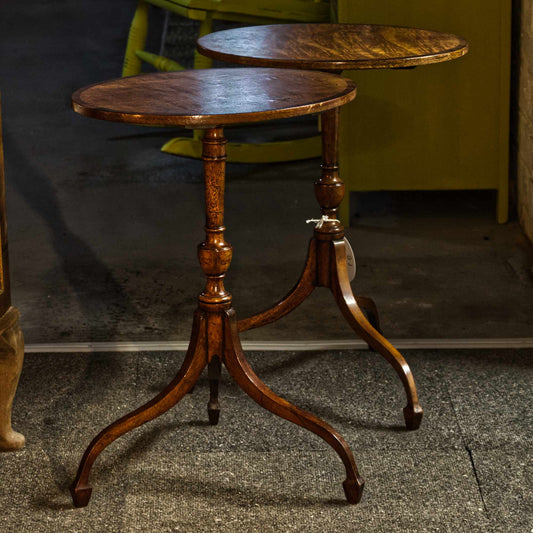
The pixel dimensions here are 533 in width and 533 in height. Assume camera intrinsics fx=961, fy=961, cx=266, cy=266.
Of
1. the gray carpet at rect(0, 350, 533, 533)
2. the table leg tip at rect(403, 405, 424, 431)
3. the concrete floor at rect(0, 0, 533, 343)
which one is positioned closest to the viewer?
the gray carpet at rect(0, 350, 533, 533)

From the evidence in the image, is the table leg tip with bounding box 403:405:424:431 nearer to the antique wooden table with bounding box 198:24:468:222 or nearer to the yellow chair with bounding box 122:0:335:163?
the antique wooden table with bounding box 198:24:468:222

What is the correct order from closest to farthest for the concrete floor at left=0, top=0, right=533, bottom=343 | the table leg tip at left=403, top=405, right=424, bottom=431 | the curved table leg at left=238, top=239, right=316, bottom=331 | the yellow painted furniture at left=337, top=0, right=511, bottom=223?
1. the table leg tip at left=403, top=405, right=424, bottom=431
2. the curved table leg at left=238, top=239, right=316, bottom=331
3. the concrete floor at left=0, top=0, right=533, bottom=343
4. the yellow painted furniture at left=337, top=0, right=511, bottom=223

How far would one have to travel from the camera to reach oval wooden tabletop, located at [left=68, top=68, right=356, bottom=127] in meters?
1.40

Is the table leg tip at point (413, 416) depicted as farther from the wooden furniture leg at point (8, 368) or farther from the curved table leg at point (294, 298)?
the wooden furniture leg at point (8, 368)

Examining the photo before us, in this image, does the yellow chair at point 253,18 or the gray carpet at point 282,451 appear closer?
the gray carpet at point 282,451

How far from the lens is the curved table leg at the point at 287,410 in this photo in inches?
63.9

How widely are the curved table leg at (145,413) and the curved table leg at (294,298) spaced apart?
0.35 metres

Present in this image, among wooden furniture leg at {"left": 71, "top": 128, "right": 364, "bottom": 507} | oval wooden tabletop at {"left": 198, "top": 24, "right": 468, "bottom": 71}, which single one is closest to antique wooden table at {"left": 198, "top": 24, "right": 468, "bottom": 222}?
oval wooden tabletop at {"left": 198, "top": 24, "right": 468, "bottom": 71}

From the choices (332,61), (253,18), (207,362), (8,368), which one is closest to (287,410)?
(207,362)

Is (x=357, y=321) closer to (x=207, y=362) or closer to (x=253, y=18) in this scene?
(x=207, y=362)

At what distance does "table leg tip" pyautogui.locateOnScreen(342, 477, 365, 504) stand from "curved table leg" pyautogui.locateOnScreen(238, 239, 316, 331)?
483mm

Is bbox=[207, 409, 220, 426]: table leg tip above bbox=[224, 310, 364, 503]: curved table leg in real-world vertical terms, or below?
below

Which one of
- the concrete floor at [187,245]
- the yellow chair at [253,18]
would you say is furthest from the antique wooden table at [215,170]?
the yellow chair at [253,18]

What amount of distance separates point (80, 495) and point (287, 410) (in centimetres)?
38
